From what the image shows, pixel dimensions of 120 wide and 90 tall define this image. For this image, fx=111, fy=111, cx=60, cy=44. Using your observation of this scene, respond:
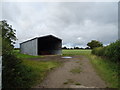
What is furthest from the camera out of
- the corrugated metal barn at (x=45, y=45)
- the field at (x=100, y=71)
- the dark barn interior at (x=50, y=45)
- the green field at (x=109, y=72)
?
the dark barn interior at (x=50, y=45)

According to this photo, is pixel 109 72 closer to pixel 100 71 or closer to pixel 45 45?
pixel 100 71

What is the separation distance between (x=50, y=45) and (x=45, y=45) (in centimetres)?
207

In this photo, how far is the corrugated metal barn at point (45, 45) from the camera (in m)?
22.6

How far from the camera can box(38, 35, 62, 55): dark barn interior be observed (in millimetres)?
25125

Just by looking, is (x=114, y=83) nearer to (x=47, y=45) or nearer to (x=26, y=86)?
(x=26, y=86)

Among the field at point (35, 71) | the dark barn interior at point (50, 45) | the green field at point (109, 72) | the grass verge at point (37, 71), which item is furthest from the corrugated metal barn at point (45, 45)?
the green field at point (109, 72)

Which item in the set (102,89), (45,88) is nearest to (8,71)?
(45,88)

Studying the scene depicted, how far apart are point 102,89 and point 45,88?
214 centimetres

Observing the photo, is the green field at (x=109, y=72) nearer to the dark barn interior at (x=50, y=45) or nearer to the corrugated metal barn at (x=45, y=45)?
the corrugated metal barn at (x=45, y=45)

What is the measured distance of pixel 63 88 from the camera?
165 inches

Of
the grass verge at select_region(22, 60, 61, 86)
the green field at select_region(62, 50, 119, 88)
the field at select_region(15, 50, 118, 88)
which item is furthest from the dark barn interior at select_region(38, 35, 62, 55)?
the green field at select_region(62, 50, 119, 88)

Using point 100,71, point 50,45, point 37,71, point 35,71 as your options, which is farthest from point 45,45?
point 100,71

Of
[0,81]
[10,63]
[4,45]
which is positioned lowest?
[0,81]

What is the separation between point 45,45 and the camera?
30.7 metres
